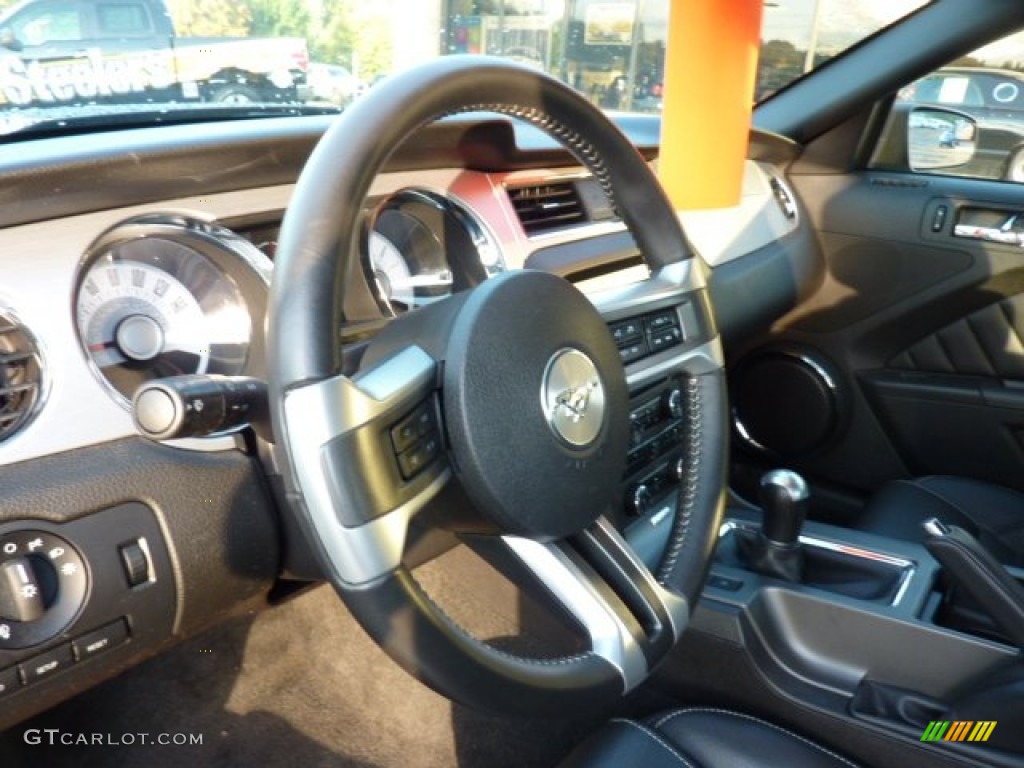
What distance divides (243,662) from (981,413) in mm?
1737

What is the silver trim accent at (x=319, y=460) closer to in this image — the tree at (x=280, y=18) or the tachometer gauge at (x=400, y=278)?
the tachometer gauge at (x=400, y=278)

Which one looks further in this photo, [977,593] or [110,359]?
[977,593]

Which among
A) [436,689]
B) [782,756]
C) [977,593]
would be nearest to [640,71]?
[977,593]

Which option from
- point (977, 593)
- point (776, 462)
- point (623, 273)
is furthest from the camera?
point (776, 462)

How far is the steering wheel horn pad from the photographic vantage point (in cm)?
88

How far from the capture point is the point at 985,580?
4.16 ft

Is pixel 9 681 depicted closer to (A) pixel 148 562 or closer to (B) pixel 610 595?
(A) pixel 148 562

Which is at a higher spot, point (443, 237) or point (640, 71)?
point (640, 71)

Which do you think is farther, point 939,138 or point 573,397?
point 939,138

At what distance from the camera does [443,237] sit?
1.61 metres

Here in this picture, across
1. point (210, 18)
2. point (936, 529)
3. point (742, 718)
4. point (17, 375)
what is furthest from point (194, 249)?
point (936, 529)

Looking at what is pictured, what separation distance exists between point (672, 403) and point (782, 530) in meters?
0.27

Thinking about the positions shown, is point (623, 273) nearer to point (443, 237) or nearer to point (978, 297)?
point (443, 237)

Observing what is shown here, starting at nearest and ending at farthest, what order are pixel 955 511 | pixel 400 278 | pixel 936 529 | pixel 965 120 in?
1. pixel 936 529
2. pixel 400 278
3. pixel 955 511
4. pixel 965 120
